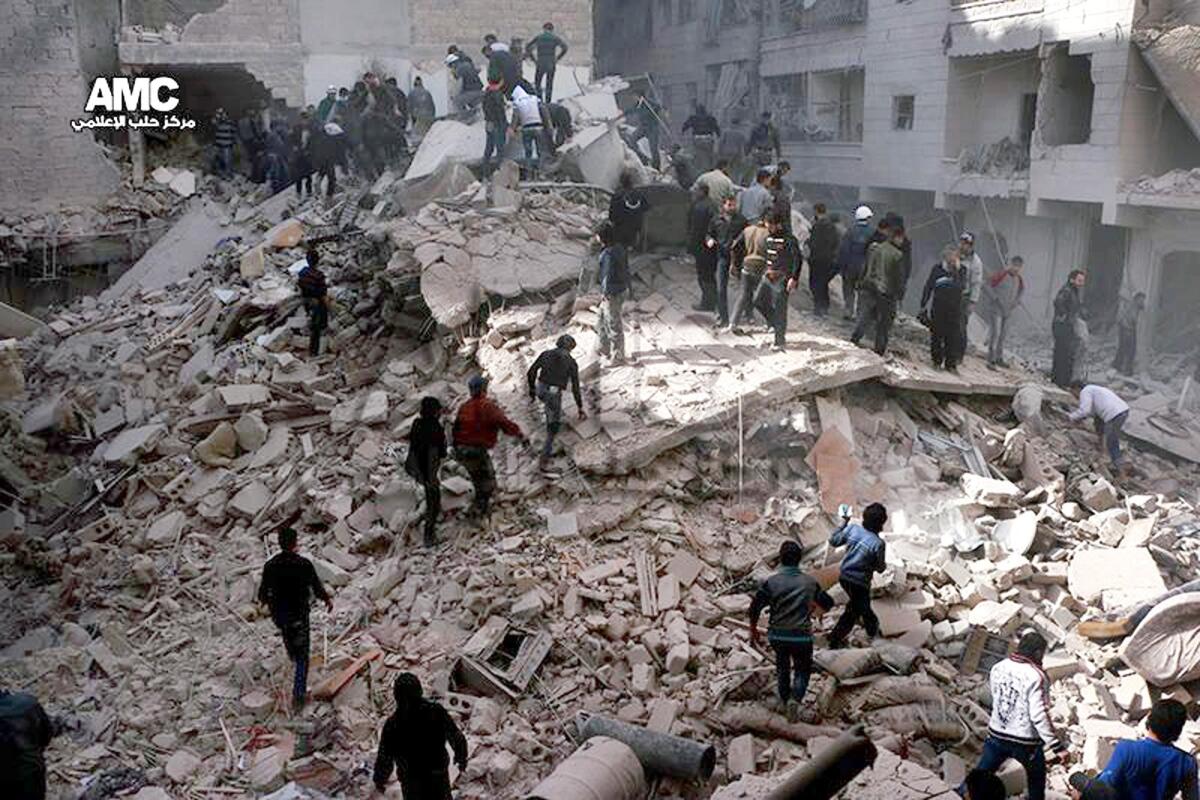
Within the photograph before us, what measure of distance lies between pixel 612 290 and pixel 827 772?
7.13m

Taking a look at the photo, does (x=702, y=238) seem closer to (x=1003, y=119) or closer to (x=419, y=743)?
(x=419, y=743)

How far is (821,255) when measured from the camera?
12.8 m

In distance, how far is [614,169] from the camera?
651 inches

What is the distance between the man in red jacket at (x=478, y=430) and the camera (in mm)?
9062

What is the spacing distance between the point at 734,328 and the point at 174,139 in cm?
1599

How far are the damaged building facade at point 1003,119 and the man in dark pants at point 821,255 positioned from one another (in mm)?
8200

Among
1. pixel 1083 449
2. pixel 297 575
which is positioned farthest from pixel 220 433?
pixel 1083 449

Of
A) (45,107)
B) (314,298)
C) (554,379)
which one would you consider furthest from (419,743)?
(45,107)

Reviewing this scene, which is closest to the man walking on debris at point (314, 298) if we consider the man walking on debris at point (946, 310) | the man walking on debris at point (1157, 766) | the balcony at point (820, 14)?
the man walking on debris at point (946, 310)

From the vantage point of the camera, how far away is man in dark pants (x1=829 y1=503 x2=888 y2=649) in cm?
746

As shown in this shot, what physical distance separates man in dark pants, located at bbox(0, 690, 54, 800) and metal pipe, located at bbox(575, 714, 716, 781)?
3.35 meters

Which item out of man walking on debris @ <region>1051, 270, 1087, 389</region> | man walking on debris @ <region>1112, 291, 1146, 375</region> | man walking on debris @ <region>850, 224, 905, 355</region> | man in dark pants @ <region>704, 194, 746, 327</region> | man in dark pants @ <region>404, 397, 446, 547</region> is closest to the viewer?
man in dark pants @ <region>404, 397, 446, 547</region>

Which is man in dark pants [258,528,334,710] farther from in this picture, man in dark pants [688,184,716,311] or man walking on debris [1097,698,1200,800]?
man in dark pants [688,184,716,311]

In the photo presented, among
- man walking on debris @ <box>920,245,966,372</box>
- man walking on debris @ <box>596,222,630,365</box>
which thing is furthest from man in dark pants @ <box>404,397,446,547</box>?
man walking on debris @ <box>920,245,966,372</box>
